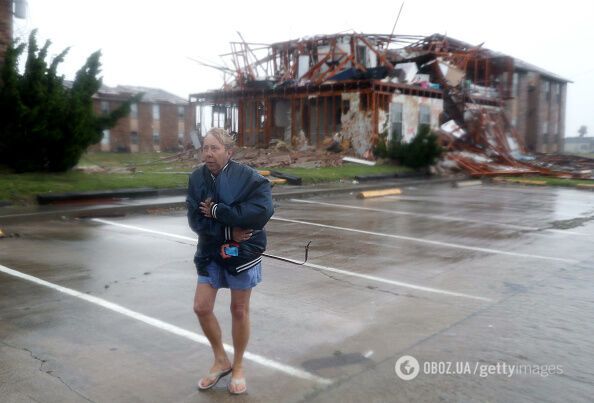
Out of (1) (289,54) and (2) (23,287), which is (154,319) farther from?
(1) (289,54)

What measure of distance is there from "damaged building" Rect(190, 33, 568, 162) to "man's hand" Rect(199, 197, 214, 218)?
23.4 m

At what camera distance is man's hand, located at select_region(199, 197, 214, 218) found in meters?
3.64

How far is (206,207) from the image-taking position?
12.0 ft

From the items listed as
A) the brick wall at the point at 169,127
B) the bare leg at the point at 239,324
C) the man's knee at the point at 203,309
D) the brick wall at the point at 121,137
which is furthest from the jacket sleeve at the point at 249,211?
the brick wall at the point at 169,127

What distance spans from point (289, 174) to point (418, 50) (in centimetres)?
1823

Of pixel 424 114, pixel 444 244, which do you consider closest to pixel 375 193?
pixel 444 244

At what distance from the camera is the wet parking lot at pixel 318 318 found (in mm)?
3883

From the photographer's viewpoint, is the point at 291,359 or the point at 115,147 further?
the point at 115,147

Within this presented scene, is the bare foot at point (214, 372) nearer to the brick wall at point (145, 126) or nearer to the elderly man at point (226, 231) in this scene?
the elderly man at point (226, 231)

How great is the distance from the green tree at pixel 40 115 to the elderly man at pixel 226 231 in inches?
454

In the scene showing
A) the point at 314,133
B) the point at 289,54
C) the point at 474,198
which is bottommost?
the point at 474,198

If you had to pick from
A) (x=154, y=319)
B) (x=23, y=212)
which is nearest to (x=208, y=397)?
(x=154, y=319)

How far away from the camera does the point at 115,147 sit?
55.1m

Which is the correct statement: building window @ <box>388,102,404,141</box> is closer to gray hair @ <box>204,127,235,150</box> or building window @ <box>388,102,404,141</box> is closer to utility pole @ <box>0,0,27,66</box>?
utility pole @ <box>0,0,27,66</box>
